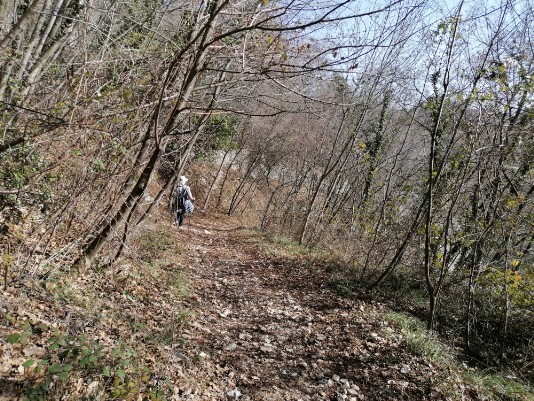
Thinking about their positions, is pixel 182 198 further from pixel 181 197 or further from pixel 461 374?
pixel 461 374

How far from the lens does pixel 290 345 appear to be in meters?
5.17

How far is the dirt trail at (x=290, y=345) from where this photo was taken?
4.20 metres

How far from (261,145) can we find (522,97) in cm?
1333

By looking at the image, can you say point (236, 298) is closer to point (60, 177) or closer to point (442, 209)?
point (60, 177)

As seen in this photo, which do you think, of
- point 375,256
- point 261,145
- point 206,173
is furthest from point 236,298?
point 206,173

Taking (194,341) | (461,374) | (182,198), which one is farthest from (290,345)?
(182,198)

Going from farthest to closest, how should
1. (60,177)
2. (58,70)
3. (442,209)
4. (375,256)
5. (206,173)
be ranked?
(206,173) < (375,256) < (442,209) < (58,70) < (60,177)

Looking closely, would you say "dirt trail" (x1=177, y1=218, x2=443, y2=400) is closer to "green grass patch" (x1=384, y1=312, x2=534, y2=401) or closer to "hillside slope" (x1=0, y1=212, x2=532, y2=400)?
"hillside slope" (x1=0, y1=212, x2=532, y2=400)

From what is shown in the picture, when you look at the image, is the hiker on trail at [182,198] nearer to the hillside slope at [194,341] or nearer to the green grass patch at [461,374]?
the hillside slope at [194,341]

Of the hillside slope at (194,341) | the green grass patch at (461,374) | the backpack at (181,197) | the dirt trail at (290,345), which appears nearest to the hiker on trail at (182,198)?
the backpack at (181,197)

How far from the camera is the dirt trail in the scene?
4.20 meters

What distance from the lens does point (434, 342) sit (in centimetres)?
587

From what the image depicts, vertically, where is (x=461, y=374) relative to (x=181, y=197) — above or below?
below

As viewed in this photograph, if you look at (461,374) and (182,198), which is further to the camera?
(182,198)
